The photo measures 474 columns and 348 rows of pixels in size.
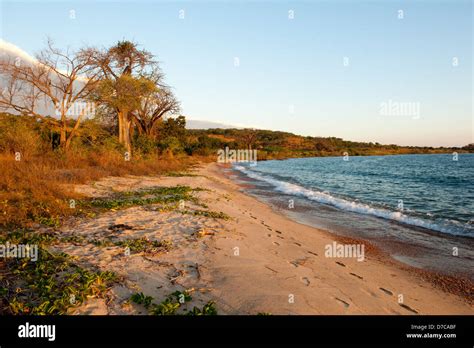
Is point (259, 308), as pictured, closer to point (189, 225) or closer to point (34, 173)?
point (189, 225)

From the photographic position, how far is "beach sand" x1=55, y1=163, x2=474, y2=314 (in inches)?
152

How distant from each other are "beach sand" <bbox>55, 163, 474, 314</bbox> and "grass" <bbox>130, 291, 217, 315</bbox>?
101mm

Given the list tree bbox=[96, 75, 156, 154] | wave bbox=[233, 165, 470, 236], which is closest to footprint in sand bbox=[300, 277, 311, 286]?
wave bbox=[233, 165, 470, 236]

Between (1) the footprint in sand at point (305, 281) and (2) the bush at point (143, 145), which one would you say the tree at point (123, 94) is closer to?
(2) the bush at point (143, 145)

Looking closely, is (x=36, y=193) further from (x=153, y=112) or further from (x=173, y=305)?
(x=153, y=112)

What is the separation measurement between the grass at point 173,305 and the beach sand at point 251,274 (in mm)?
101

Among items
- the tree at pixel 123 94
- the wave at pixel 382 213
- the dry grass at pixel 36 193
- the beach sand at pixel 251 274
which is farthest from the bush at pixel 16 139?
the wave at pixel 382 213

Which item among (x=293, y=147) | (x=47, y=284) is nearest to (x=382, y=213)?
(x=47, y=284)

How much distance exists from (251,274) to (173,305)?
1.60 meters

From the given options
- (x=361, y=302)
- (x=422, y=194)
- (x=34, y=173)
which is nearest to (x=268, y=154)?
(x=422, y=194)

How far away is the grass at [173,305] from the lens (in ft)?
11.2

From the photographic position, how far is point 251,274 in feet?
15.6
